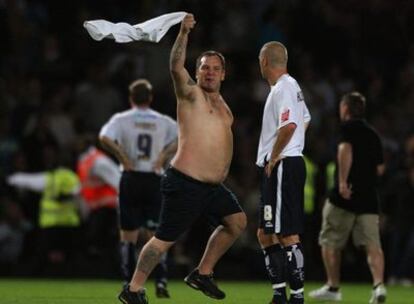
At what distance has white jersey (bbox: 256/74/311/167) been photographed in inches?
437

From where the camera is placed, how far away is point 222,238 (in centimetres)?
1148

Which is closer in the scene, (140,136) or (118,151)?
(118,151)

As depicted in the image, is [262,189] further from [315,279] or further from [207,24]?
[207,24]

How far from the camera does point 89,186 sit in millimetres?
18750

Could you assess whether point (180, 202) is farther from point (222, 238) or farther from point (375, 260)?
point (375, 260)

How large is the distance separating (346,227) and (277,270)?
2898 mm

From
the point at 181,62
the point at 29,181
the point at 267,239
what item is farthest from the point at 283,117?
the point at 29,181

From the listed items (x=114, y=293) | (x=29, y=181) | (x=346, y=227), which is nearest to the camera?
(x=346, y=227)

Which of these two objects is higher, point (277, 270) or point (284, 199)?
point (284, 199)

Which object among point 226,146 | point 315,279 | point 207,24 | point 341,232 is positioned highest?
point 207,24

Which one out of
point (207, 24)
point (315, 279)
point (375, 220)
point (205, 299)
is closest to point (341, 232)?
point (375, 220)

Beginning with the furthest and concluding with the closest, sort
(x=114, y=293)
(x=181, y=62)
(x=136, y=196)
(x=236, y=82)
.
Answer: (x=236, y=82)
(x=114, y=293)
(x=136, y=196)
(x=181, y=62)

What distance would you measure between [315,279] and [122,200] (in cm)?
582

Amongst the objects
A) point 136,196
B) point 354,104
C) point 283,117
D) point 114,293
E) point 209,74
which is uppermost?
point 209,74
